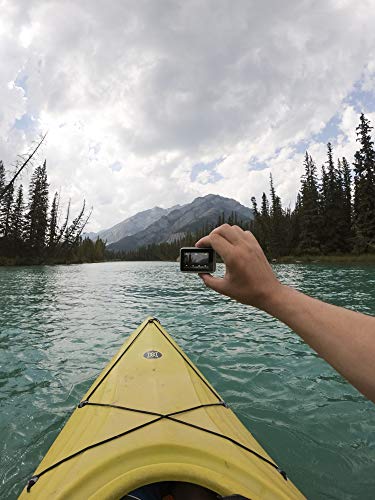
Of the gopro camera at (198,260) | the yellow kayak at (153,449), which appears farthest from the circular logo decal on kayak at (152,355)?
the gopro camera at (198,260)

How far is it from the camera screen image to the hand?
0.49m

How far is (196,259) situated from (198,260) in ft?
0.05

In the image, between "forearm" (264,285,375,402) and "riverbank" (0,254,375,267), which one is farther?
"riverbank" (0,254,375,267)

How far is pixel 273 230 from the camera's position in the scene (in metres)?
65.5

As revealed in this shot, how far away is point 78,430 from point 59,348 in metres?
5.97

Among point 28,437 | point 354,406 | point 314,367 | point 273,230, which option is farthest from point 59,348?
point 273,230

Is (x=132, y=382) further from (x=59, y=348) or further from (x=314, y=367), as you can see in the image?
(x=59, y=348)

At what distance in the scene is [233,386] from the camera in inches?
225

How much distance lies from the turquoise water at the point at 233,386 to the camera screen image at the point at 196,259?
310 cm

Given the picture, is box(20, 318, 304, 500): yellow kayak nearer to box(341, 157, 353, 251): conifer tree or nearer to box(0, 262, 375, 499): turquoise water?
box(0, 262, 375, 499): turquoise water

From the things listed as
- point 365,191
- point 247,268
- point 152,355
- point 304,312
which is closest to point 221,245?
point 247,268

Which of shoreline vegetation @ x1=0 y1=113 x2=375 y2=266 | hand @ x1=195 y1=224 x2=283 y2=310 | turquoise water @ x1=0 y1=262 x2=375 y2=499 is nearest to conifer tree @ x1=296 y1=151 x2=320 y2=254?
shoreline vegetation @ x1=0 y1=113 x2=375 y2=266

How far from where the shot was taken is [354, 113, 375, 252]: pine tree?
42397 millimetres

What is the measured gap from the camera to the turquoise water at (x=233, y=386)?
3.64m
